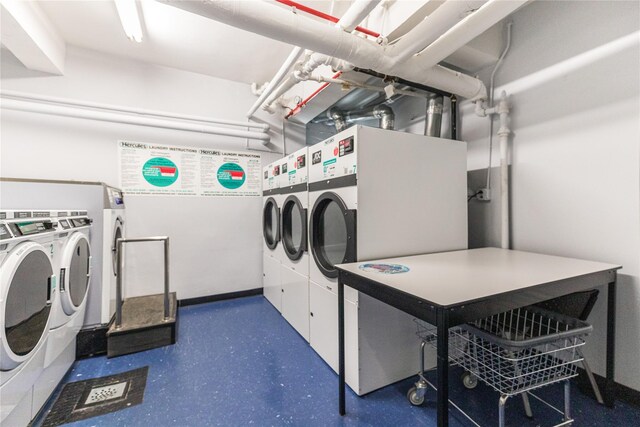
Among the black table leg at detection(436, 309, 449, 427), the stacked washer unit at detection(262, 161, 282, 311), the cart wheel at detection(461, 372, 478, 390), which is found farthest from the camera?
the stacked washer unit at detection(262, 161, 282, 311)

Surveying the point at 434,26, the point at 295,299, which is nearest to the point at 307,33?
the point at 434,26

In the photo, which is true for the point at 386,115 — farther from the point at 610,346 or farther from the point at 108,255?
the point at 108,255

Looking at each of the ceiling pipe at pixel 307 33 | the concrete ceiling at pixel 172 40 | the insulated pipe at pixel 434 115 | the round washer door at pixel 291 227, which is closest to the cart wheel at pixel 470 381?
the round washer door at pixel 291 227

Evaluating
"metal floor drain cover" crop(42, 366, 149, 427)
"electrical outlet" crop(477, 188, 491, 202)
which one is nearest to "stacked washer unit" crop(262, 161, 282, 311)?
"metal floor drain cover" crop(42, 366, 149, 427)

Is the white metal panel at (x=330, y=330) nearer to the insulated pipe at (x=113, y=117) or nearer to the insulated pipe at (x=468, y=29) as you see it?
the insulated pipe at (x=468, y=29)

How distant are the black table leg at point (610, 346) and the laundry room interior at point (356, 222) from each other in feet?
0.03

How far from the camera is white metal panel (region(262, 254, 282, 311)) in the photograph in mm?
3014

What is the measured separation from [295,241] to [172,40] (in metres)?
2.36

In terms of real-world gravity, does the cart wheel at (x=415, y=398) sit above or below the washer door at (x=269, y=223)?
below

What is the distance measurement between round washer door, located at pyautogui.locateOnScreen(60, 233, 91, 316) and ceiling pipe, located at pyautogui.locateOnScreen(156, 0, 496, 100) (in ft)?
5.40

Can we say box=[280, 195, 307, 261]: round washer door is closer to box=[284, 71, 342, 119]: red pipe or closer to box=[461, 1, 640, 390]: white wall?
box=[284, 71, 342, 119]: red pipe

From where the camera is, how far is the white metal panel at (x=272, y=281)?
9.89 ft

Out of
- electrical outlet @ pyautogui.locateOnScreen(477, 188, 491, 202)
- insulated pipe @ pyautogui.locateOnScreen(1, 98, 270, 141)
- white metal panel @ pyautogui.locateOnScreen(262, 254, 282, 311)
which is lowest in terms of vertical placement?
white metal panel @ pyautogui.locateOnScreen(262, 254, 282, 311)

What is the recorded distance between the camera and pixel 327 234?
2.21m
